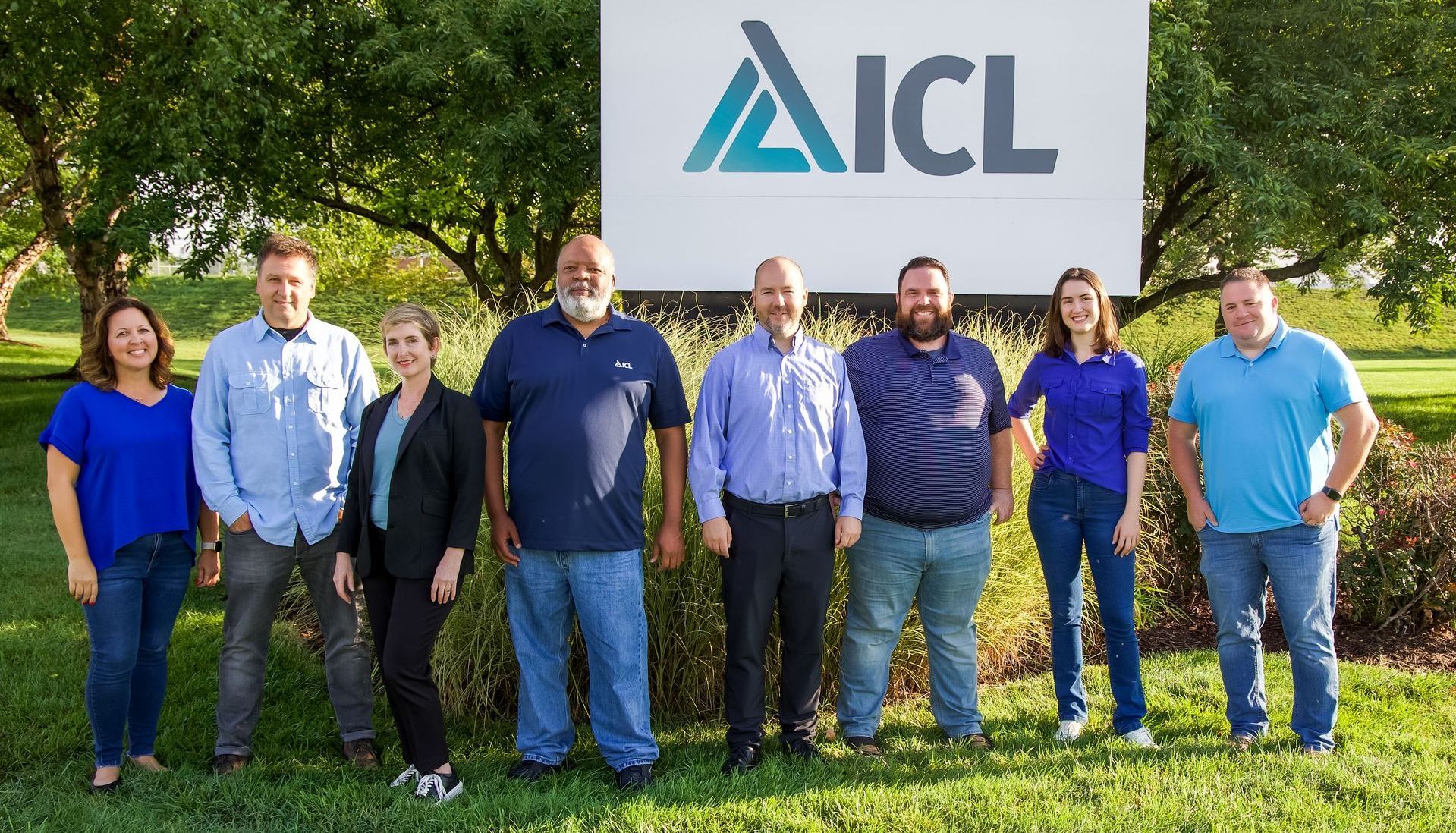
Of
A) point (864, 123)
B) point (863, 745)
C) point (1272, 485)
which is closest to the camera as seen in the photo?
point (1272, 485)

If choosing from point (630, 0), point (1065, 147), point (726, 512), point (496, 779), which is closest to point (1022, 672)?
point (726, 512)

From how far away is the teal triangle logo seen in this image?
→ 772 centimetres

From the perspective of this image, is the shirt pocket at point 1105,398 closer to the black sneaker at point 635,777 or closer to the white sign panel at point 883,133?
the black sneaker at point 635,777

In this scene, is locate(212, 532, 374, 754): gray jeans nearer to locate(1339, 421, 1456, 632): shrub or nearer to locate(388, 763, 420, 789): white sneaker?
locate(388, 763, 420, 789): white sneaker

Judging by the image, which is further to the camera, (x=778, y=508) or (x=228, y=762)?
(x=228, y=762)

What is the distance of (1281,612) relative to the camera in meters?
3.67

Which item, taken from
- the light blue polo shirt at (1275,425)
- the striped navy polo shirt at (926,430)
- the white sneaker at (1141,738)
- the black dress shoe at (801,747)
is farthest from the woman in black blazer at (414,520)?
the light blue polo shirt at (1275,425)

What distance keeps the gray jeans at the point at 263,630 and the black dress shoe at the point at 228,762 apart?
0.06ft

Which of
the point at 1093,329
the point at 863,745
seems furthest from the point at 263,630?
the point at 1093,329

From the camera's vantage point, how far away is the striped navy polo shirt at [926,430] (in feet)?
12.0

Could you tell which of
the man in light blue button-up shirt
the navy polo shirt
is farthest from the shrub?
the man in light blue button-up shirt

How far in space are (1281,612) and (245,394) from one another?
367 cm

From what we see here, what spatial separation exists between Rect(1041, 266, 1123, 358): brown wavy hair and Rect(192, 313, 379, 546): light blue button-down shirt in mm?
2512

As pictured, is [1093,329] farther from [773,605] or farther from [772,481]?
[773,605]
